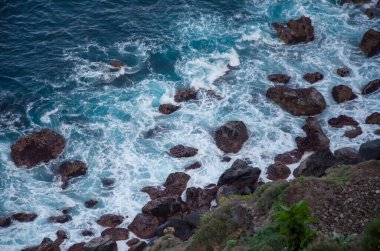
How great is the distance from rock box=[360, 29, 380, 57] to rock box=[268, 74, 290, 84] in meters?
9.30

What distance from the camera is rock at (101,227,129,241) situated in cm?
2865

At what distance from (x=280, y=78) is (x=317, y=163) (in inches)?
483

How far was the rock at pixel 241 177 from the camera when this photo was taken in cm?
3070

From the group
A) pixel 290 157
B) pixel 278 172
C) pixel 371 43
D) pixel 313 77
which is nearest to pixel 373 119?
pixel 313 77

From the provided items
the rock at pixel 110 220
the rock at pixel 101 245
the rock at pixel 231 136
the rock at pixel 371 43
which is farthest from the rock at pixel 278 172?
the rock at pixel 371 43

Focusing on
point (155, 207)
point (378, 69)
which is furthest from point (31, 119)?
point (378, 69)

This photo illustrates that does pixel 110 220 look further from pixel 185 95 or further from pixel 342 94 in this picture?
pixel 342 94

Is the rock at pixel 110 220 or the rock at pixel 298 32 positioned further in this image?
the rock at pixel 298 32

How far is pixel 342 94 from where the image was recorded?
37312 millimetres

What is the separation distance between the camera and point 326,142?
33.4 meters

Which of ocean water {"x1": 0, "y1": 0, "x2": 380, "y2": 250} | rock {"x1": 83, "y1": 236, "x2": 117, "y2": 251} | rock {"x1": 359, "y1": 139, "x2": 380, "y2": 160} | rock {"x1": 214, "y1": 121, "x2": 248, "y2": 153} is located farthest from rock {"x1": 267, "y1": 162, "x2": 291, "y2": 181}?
rock {"x1": 83, "y1": 236, "x2": 117, "y2": 251}

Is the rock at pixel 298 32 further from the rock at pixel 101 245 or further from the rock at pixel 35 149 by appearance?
the rock at pixel 101 245

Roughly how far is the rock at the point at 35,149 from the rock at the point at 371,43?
30.9m

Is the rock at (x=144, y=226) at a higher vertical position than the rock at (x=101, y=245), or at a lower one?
lower
